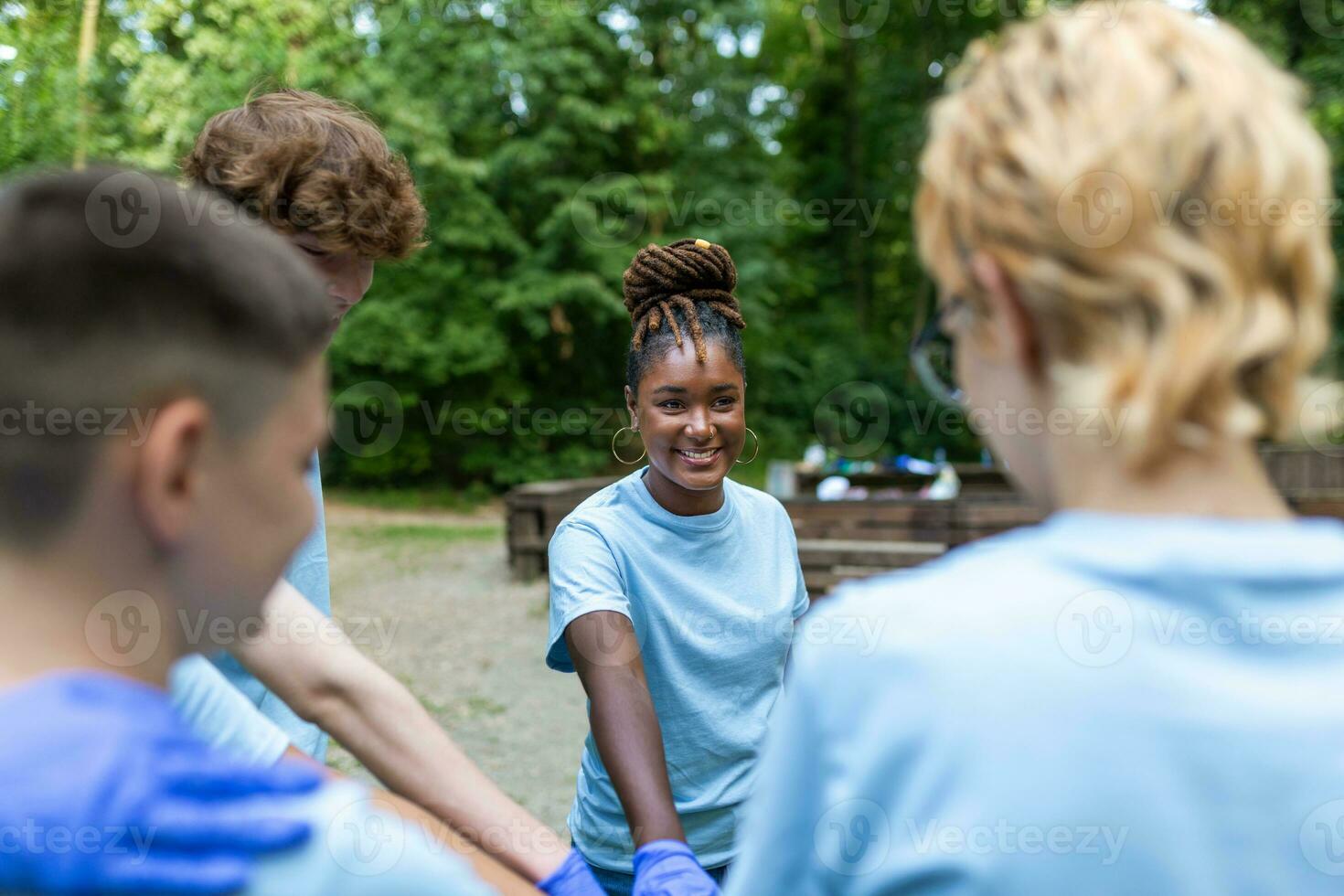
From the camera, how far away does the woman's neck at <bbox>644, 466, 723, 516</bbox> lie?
2.33 metres

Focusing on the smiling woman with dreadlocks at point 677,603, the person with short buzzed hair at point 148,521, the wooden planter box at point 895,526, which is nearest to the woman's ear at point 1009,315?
the person with short buzzed hair at point 148,521

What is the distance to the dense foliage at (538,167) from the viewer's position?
1559cm

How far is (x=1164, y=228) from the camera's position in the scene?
35.0 inches

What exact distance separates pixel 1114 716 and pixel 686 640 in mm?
1341

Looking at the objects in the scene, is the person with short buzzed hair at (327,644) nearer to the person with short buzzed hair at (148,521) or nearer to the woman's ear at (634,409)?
the person with short buzzed hair at (148,521)

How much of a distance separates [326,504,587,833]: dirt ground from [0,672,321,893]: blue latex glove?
4.30 metres

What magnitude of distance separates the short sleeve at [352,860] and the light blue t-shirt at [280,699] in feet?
3.18

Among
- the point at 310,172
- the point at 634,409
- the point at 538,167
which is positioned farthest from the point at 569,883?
the point at 538,167

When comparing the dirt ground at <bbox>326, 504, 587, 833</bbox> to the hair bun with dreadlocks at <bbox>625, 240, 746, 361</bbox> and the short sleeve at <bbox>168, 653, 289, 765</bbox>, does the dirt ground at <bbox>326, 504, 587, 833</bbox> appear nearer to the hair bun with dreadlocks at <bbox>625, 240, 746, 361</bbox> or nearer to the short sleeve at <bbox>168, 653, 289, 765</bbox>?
the hair bun with dreadlocks at <bbox>625, 240, 746, 361</bbox>

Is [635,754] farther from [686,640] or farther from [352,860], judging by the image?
[352,860]

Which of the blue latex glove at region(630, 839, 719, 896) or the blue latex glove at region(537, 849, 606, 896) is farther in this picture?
the blue latex glove at region(630, 839, 719, 896)

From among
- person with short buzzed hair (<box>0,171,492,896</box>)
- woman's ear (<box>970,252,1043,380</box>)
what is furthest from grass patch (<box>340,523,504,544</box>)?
woman's ear (<box>970,252,1043,380</box>)

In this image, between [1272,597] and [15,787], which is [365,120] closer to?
[15,787]

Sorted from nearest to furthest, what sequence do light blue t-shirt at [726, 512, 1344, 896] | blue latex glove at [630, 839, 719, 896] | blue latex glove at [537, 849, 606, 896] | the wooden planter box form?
light blue t-shirt at [726, 512, 1344, 896] < blue latex glove at [537, 849, 606, 896] < blue latex glove at [630, 839, 719, 896] < the wooden planter box
